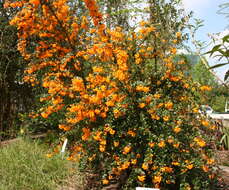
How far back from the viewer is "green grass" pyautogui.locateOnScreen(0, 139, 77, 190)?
376cm

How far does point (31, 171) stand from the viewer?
4059 mm

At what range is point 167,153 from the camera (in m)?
3.19

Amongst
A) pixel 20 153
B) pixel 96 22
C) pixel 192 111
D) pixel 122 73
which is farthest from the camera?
pixel 20 153

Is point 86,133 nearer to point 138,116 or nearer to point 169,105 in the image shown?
point 138,116

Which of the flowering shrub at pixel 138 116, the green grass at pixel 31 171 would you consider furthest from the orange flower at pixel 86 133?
the green grass at pixel 31 171

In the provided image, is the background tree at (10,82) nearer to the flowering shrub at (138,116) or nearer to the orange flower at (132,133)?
the flowering shrub at (138,116)

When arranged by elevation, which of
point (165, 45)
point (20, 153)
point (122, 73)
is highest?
point (165, 45)

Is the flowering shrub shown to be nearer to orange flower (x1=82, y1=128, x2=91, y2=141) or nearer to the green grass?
orange flower (x1=82, y1=128, x2=91, y2=141)

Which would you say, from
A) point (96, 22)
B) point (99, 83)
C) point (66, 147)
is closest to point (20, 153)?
point (66, 147)

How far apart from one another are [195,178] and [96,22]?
2.16m

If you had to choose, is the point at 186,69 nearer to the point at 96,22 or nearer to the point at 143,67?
the point at 143,67

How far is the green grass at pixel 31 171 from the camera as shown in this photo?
376 centimetres

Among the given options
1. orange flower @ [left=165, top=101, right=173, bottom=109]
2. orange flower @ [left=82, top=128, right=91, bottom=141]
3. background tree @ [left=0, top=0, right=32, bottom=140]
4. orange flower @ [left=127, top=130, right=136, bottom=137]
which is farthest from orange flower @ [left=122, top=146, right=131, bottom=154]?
background tree @ [left=0, top=0, right=32, bottom=140]

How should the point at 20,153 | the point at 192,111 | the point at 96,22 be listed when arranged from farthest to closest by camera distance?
1. the point at 20,153
2. the point at 96,22
3. the point at 192,111
